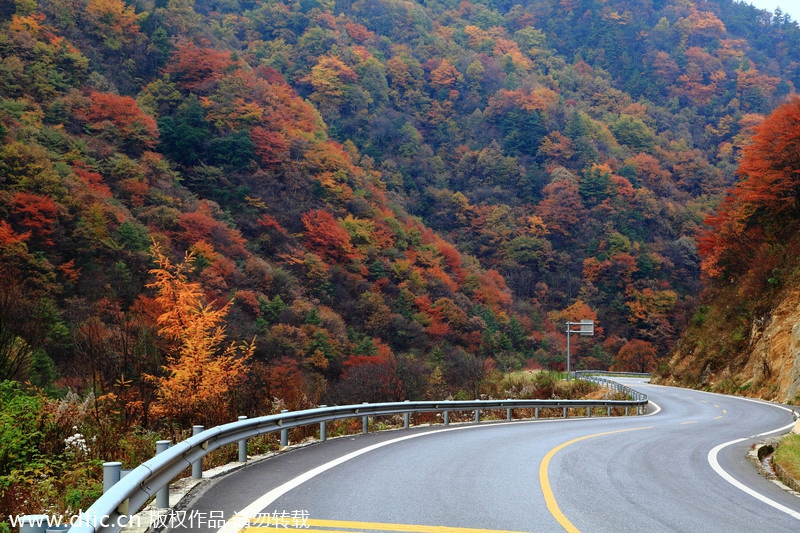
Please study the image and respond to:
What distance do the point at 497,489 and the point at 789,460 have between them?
5296 mm

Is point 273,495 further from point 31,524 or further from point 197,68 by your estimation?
point 197,68

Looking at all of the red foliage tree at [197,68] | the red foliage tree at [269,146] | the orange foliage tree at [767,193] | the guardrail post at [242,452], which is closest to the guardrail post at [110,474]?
the guardrail post at [242,452]

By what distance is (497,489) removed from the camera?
28.0ft

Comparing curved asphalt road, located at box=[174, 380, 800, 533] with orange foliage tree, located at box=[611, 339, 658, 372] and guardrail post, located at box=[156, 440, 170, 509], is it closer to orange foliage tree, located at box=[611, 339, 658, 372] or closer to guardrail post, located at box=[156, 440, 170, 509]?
guardrail post, located at box=[156, 440, 170, 509]

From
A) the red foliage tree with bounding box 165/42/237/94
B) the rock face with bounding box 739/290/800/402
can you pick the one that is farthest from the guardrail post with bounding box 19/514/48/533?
the red foliage tree with bounding box 165/42/237/94

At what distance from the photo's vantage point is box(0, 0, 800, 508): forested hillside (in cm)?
2870

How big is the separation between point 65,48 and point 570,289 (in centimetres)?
7070

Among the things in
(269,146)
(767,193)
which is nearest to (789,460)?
(767,193)

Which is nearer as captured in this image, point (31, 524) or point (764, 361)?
point (31, 524)

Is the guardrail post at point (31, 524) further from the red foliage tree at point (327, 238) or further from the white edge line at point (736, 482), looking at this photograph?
the red foliage tree at point (327, 238)

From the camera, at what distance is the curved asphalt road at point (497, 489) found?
6.87 metres

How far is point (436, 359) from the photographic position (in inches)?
2464

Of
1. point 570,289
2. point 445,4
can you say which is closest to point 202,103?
point 570,289

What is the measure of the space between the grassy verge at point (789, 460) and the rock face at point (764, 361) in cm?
2370
